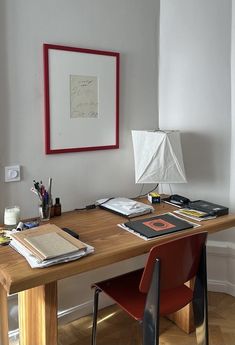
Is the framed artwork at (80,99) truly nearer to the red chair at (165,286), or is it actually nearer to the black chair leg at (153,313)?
the red chair at (165,286)

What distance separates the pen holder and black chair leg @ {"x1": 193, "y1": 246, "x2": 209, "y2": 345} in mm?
826

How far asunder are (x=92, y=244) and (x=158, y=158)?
733 mm

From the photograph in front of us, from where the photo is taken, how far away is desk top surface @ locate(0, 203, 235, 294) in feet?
4.41

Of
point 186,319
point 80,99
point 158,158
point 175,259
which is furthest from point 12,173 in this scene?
point 186,319

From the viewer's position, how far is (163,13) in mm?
2496

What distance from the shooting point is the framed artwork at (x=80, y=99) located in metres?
2.02

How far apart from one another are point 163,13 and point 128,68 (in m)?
0.51

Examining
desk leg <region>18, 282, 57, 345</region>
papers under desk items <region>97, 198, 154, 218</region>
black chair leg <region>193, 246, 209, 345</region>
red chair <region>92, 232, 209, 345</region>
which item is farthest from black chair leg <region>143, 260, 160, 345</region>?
papers under desk items <region>97, 198, 154, 218</region>

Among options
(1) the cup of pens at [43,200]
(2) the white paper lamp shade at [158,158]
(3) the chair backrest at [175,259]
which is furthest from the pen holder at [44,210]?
(3) the chair backrest at [175,259]

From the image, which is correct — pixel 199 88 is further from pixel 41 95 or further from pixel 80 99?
pixel 41 95

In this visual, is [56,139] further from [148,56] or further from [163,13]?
[163,13]

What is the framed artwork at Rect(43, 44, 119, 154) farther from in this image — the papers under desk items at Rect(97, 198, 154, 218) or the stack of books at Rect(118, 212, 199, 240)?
the stack of books at Rect(118, 212, 199, 240)

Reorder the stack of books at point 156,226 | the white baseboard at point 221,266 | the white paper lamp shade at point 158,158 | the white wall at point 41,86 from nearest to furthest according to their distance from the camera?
the stack of books at point 156,226
the white wall at point 41,86
the white paper lamp shade at point 158,158
the white baseboard at point 221,266

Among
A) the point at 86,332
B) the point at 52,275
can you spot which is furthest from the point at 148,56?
the point at 86,332
